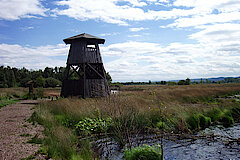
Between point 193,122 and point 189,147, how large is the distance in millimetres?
2760

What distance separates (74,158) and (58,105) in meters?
7.82

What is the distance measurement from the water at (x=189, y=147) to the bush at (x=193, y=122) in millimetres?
843

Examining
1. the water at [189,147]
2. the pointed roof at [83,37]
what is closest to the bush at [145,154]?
the water at [189,147]

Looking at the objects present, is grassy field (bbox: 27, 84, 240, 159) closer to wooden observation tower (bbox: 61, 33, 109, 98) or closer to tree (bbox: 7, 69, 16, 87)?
wooden observation tower (bbox: 61, 33, 109, 98)

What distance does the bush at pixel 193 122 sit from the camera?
10.4 m

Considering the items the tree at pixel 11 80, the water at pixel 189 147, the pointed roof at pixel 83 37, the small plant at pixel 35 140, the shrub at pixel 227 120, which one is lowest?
the water at pixel 189 147

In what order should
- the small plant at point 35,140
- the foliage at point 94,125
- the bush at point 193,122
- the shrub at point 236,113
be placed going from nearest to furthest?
the small plant at point 35,140 → the foliage at point 94,125 → the bush at point 193,122 → the shrub at point 236,113

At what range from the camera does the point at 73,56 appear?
18.9m

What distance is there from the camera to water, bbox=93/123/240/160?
7.19 metres

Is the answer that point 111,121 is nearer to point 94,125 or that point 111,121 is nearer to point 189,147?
point 94,125

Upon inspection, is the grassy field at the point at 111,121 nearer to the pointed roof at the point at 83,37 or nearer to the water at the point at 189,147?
the water at the point at 189,147

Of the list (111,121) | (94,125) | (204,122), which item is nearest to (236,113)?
→ (204,122)

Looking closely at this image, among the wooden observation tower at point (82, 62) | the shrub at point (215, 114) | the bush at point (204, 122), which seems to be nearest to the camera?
the bush at point (204, 122)

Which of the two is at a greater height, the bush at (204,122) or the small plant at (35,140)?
the small plant at (35,140)
